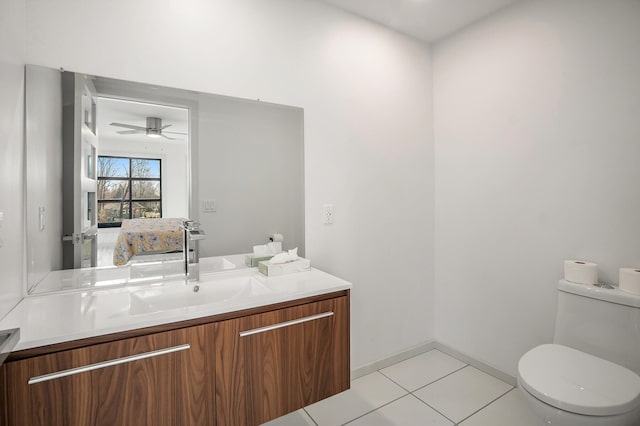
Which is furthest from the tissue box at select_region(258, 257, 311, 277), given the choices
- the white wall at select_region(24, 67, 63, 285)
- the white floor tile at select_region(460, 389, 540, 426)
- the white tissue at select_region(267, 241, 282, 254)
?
the white floor tile at select_region(460, 389, 540, 426)

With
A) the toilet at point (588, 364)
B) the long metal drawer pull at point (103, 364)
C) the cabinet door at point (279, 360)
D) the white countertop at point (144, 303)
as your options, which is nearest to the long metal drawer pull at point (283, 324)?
the cabinet door at point (279, 360)

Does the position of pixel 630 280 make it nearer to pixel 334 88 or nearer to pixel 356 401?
pixel 356 401

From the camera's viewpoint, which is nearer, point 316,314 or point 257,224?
point 316,314

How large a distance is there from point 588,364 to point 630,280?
0.47 meters

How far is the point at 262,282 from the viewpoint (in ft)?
5.28

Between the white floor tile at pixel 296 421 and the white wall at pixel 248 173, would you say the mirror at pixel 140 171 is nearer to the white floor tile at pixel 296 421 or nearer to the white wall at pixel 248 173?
the white wall at pixel 248 173

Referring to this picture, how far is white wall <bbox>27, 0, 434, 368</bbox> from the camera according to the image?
1485 millimetres

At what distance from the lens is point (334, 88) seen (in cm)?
216

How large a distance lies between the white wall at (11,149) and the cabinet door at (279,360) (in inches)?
30.8

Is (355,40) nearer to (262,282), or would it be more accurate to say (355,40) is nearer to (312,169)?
(312,169)

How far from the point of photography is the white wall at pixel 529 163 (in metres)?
1.71

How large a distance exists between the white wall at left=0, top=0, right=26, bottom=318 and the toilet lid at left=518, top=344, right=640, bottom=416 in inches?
81.9

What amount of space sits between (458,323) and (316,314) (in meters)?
1.63

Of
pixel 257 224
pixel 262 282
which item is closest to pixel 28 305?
pixel 262 282
